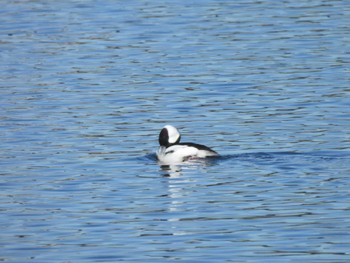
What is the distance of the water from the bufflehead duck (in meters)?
0.23

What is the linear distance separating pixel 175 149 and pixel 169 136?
527 mm

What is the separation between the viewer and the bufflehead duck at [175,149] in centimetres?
1986

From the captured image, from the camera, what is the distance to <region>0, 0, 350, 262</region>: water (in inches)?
586

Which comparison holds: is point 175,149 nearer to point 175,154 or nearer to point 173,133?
point 175,154

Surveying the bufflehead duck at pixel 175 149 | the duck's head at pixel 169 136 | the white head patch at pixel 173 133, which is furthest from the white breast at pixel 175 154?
the white head patch at pixel 173 133

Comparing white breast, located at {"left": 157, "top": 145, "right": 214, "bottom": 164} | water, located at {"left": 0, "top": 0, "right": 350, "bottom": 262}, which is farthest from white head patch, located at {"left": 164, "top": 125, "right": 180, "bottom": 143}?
water, located at {"left": 0, "top": 0, "right": 350, "bottom": 262}

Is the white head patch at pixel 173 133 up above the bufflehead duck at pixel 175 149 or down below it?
above

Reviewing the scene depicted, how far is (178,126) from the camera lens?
2355 centimetres

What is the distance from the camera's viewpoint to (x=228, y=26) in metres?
35.1

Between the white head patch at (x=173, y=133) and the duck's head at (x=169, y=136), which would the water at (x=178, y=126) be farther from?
the white head patch at (x=173, y=133)

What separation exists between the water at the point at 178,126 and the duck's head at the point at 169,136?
0.34 m

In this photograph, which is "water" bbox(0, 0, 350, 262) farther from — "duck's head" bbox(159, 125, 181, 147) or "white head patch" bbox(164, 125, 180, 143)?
"white head patch" bbox(164, 125, 180, 143)

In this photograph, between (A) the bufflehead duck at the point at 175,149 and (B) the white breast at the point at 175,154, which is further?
(B) the white breast at the point at 175,154

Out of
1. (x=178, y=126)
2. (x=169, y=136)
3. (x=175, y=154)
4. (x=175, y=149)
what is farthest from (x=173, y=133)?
(x=178, y=126)
